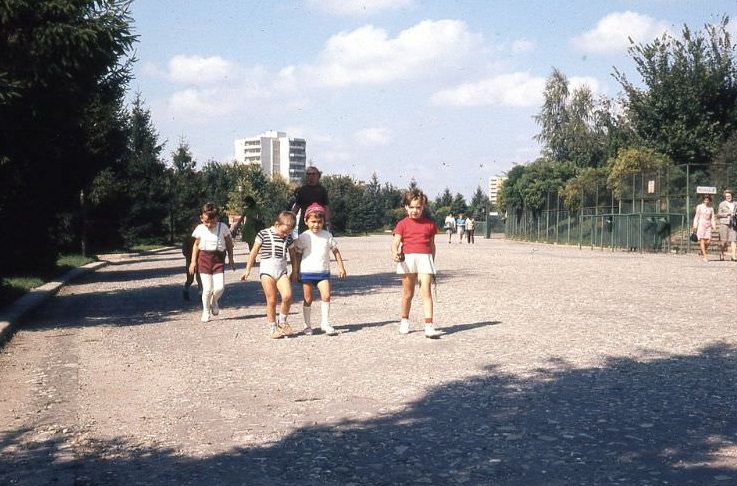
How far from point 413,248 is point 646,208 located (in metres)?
26.0

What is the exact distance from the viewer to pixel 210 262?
37.8ft

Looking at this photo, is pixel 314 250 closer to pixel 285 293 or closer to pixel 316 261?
pixel 316 261

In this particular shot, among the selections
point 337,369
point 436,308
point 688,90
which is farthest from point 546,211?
Answer: point 337,369

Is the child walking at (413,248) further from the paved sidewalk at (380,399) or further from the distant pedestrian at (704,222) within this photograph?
the distant pedestrian at (704,222)

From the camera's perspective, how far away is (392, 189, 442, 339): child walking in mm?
9453

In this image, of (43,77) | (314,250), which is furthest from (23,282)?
(314,250)

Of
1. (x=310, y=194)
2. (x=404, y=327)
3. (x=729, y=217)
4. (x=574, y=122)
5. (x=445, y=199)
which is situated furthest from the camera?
(x=445, y=199)

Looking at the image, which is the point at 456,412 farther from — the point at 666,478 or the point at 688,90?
the point at 688,90

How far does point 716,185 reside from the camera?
95.9ft

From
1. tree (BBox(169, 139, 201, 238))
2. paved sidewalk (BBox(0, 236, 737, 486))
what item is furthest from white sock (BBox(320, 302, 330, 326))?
tree (BBox(169, 139, 201, 238))

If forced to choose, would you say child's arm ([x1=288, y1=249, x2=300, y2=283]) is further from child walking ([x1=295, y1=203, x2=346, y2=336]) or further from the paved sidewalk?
the paved sidewalk

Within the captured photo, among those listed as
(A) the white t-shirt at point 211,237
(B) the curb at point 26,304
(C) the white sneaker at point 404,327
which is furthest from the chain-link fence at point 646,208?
(C) the white sneaker at point 404,327

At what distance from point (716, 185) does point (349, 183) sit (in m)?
71.6

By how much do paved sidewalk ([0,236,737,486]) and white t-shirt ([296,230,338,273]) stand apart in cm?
80
